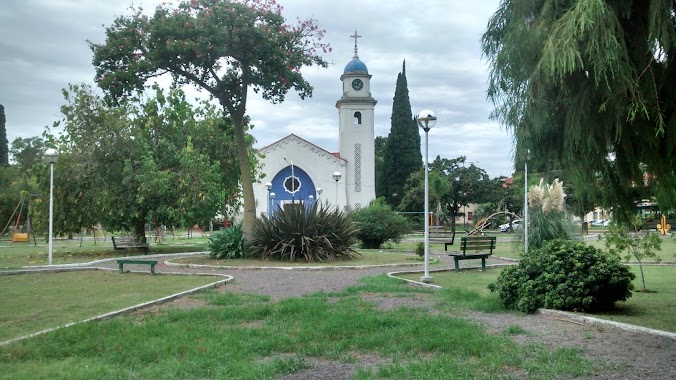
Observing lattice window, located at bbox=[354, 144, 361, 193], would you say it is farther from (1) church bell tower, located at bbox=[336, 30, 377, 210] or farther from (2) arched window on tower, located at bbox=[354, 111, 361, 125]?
(2) arched window on tower, located at bbox=[354, 111, 361, 125]

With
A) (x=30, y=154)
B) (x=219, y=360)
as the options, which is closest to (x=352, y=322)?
(x=219, y=360)

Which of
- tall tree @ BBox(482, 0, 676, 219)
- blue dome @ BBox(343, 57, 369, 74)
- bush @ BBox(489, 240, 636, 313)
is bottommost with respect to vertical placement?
bush @ BBox(489, 240, 636, 313)

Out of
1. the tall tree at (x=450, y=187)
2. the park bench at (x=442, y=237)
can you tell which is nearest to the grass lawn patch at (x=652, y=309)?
the park bench at (x=442, y=237)

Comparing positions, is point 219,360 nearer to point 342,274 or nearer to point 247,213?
point 342,274

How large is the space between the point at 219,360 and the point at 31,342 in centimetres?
223

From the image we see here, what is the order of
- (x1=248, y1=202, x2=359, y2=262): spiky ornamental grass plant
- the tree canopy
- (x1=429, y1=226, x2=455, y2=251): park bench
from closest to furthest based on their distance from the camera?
(x1=248, y1=202, x2=359, y2=262): spiky ornamental grass plant, the tree canopy, (x1=429, y1=226, x2=455, y2=251): park bench

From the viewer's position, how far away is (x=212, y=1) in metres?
19.1

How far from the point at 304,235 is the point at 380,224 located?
326 inches

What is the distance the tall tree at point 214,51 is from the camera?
18453mm

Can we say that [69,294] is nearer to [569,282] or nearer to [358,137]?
[569,282]

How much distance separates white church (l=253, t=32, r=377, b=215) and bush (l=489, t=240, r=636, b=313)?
131 feet

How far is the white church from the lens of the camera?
49.2 metres

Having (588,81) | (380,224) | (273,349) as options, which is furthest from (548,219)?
(588,81)

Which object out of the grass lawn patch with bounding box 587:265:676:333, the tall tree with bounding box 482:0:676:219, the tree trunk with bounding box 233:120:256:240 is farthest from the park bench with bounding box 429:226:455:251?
the tall tree with bounding box 482:0:676:219
